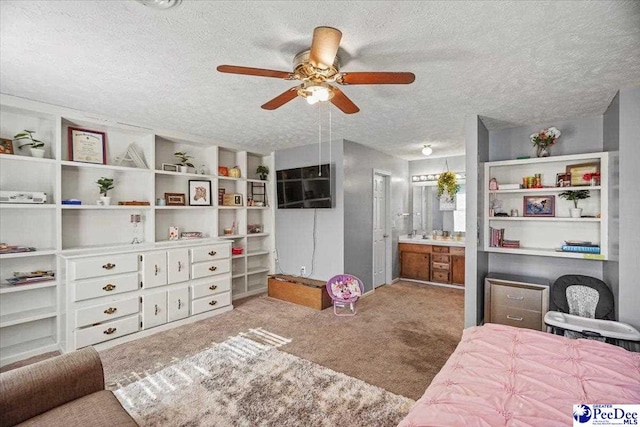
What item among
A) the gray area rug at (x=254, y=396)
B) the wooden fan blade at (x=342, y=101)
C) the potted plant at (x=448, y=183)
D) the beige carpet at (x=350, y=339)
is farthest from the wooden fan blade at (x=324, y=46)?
the potted plant at (x=448, y=183)

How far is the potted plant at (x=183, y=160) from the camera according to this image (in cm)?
408

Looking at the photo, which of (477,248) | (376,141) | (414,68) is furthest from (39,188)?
(477,248)

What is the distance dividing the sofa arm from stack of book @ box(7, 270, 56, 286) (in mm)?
1858

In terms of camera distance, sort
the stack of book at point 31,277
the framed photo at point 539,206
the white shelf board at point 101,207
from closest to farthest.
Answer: the stack of book at point 31,277 < the white shelf board at point 101,207 < the framed photo at point 539,206

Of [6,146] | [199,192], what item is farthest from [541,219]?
[6,146]

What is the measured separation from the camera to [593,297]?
2.74m

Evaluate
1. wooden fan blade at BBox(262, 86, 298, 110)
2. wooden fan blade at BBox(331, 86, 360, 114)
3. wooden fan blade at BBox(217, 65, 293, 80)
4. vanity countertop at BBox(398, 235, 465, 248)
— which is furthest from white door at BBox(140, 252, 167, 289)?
vanity countertop at BBox(398, 235, 465, 248)

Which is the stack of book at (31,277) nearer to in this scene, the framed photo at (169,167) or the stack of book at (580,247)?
the framed photo at (169,167)

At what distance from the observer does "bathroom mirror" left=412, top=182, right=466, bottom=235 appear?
574 cm

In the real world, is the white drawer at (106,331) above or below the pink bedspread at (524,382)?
below

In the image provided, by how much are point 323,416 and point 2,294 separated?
3222mm

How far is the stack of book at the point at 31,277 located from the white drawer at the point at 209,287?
1.38 metres

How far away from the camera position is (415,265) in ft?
18.7

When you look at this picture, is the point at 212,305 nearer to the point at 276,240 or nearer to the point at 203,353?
the point at 203,353
